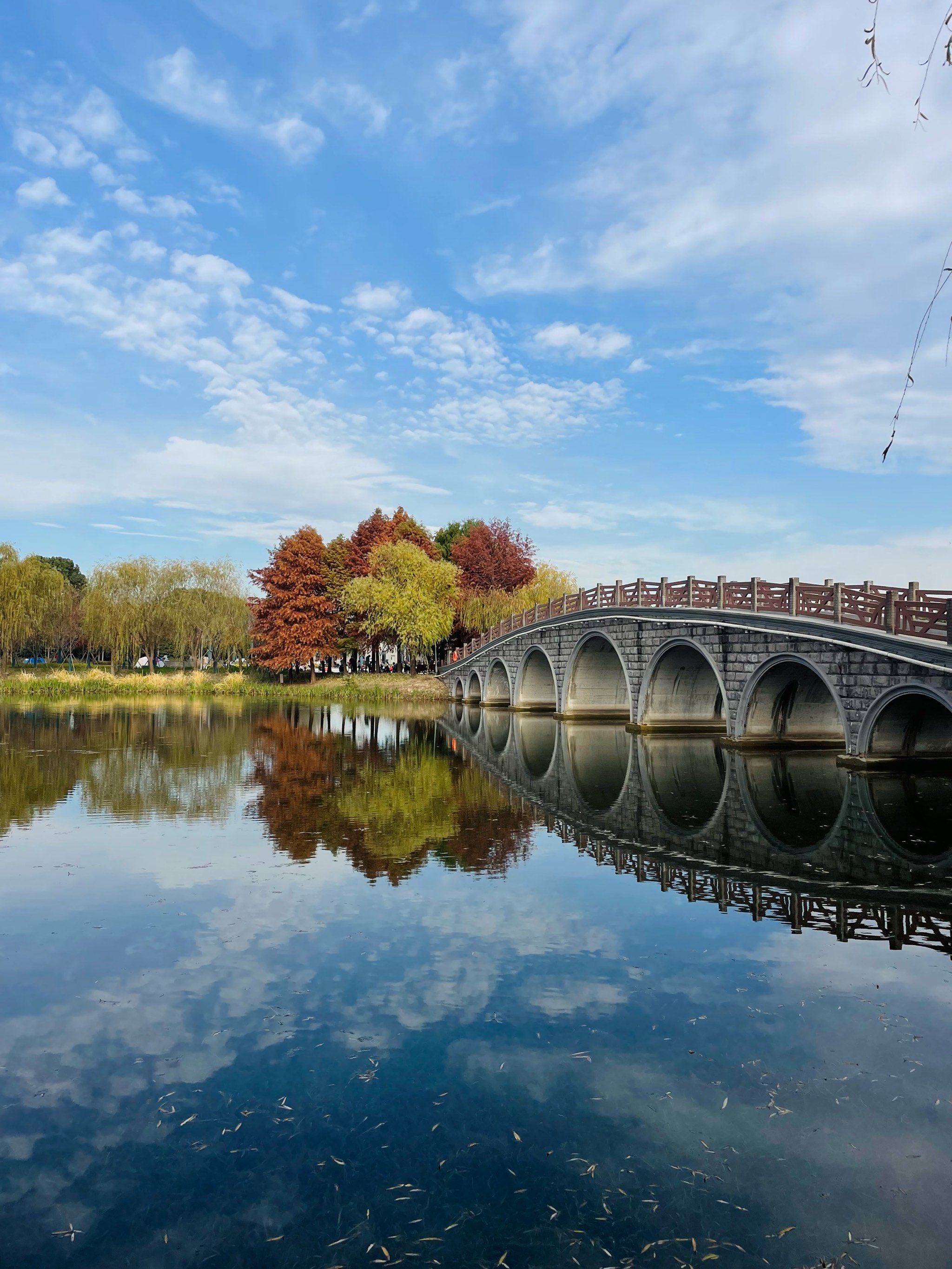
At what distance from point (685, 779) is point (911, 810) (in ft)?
18.0

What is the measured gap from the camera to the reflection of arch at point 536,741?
74.8 ft

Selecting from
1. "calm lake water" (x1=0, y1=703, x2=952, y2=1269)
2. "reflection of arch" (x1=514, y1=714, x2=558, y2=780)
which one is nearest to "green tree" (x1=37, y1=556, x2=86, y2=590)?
"reflection of arch" (x1=514, y1=714, x2=558, y2=780)

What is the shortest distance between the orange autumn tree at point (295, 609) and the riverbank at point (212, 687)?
6.92 ft

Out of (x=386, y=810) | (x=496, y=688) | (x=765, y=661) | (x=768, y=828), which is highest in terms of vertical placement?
(x=765, y=661)

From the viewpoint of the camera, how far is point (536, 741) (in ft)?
97.8

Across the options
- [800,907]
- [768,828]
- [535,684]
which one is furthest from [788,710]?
[535,684]

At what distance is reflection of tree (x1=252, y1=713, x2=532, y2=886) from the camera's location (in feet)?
40.6

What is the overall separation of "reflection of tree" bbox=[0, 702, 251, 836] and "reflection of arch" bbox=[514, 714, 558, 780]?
763cm

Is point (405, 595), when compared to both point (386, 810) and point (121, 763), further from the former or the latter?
point (386, 810)

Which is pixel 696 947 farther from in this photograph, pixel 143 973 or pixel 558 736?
pixel 558 736

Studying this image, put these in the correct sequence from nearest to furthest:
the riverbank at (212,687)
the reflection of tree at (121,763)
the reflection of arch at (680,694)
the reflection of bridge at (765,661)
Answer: the reflection of tree at (121,763), the reflection of bridge at (765,661), the reflection of arch at (680,694), the riverbank at (212,687)

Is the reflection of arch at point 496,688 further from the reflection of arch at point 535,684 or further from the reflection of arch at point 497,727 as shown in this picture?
the reflection of arch at point 535,684

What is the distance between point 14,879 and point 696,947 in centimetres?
849

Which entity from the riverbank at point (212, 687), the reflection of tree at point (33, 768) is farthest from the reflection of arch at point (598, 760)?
the riverbank at point (212, 687)
